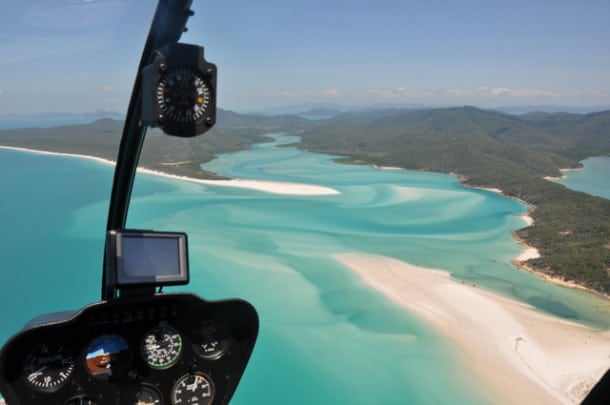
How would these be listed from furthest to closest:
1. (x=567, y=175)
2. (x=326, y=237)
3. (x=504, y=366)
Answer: (x=567, y=175), (x=326, y=237), (x=504, y=366)

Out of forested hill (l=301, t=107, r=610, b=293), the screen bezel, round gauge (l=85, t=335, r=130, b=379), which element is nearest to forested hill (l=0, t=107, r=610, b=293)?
forested hill (l=301, t=107, r=610, b=293)

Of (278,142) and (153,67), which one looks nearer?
(153,67)

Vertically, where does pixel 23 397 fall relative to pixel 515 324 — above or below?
above

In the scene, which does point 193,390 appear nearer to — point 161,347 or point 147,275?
point 161,347

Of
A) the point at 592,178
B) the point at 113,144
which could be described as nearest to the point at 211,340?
the point at 113,144

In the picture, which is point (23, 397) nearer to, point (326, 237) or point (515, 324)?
point (515, 324)

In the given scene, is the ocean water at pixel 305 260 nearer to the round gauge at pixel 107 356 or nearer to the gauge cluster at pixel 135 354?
the gauge cluster at pixel 135 354

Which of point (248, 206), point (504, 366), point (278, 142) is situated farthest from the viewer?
point (278, 142)

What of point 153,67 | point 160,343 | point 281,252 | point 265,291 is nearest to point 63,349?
point 160,343
